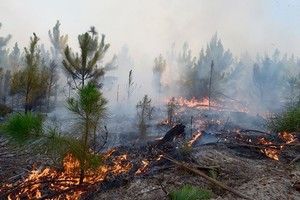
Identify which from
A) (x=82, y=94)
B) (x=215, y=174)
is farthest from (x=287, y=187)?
(x=82, y=94)

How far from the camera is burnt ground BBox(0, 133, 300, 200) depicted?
12.3ft

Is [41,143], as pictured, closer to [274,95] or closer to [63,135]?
[63,135]

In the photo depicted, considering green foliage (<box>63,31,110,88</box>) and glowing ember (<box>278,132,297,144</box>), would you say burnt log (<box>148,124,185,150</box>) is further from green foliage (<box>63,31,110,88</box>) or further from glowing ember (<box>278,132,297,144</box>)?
green foliage (<box>63,31,110,88</box>)

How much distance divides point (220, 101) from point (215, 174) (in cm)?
3092

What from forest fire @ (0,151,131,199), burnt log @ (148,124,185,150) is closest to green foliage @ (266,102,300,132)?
burnt log @ (148,124,185,150)

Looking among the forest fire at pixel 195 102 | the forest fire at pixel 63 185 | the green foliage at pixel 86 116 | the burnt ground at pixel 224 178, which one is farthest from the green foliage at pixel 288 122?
the forest fire at pixel 195 102

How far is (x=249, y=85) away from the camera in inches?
1622

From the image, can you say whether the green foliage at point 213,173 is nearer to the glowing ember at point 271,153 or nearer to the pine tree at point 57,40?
the glowing ember at point 271,153

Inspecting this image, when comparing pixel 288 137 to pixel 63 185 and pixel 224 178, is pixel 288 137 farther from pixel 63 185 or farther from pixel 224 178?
pixel 63 185

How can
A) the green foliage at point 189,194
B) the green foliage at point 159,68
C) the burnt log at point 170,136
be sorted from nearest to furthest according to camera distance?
the green foliage at point 189,194, the burnt log at point 170,136, the green foliage at point 159,68

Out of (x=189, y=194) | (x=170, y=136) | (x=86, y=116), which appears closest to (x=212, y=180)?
(x=189, y=194)

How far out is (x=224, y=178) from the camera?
428 centimetres

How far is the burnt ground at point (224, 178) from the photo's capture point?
12.3 feet

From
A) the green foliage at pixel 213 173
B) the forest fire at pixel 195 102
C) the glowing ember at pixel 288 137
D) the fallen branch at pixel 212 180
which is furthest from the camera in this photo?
the forest fire at pixel 195 102
